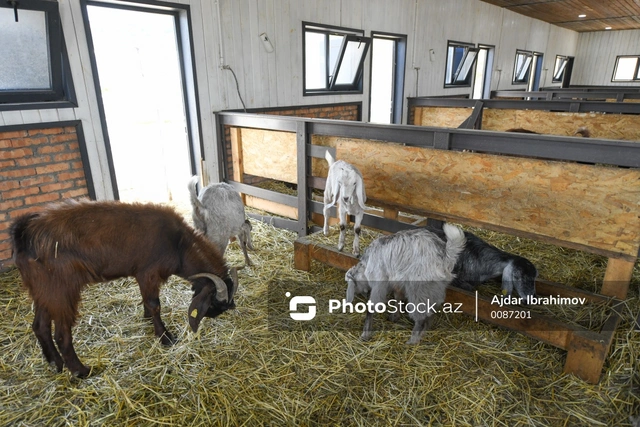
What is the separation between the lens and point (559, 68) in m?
16.7

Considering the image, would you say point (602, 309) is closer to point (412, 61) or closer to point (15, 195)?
point (15, 195)

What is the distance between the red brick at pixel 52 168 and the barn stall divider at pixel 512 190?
2328mm

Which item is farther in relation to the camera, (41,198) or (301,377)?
(41,198)

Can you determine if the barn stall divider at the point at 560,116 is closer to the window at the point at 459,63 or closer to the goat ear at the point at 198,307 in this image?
the window at the point at 459,63

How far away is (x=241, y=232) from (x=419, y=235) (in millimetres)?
1719

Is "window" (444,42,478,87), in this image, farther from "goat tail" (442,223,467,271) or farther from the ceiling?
"goat tail" (442,223,467,271)

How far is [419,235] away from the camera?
8.39 feet

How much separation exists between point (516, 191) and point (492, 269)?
614 mm

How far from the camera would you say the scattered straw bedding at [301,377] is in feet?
6.97

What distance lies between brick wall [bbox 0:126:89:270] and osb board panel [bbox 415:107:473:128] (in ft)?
19.9

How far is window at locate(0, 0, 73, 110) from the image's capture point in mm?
3422

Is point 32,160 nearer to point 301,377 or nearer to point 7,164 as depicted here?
point 7,164

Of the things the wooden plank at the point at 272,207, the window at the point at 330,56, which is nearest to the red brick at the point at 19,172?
the wooden plank at the point at 272,207

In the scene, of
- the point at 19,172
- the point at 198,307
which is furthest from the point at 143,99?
the point at 198,307
